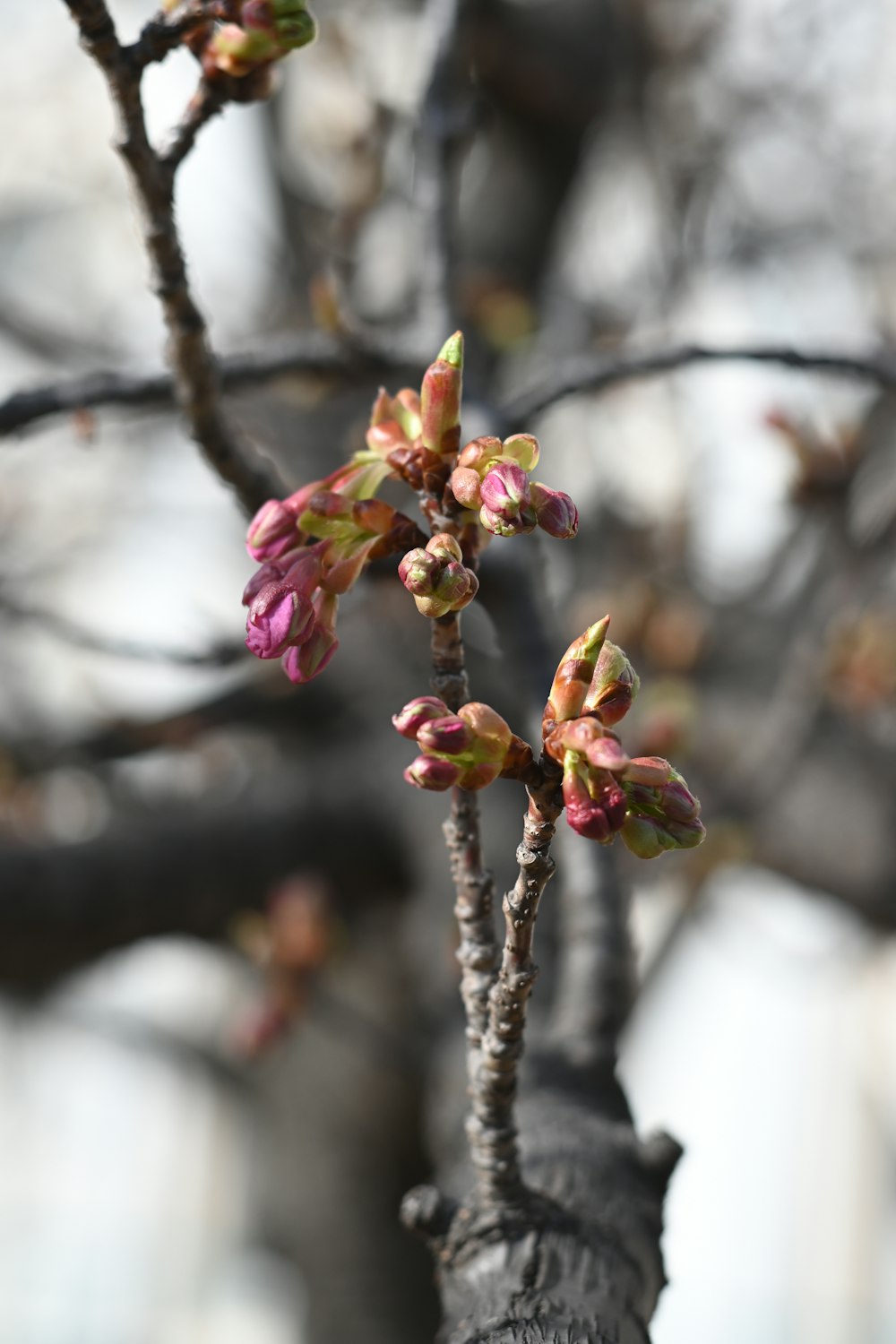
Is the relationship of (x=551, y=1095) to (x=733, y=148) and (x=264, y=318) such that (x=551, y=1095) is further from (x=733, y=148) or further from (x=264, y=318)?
(x=733, y=148)

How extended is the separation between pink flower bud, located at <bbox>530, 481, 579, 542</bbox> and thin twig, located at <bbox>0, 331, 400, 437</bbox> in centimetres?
47

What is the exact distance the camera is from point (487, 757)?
1.37 feet

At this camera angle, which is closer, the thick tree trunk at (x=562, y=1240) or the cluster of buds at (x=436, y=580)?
the cluster of buds at (x=436, y=580)

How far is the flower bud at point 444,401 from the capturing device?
48 centimetres

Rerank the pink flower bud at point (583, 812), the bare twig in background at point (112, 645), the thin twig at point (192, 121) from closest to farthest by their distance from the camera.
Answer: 1. the pink flower bud at point (583, 812)
2. the thin twig at point (192, 121)
3. the bare twig in background at point (112, 645)

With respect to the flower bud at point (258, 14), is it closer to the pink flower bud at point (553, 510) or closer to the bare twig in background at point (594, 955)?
the pink flower bud at point (553, 510)

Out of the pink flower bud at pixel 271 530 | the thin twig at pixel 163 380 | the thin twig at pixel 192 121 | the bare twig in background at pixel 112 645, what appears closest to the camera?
the pink flower bud at pixel 271 530

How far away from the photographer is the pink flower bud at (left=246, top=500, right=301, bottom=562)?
499mm

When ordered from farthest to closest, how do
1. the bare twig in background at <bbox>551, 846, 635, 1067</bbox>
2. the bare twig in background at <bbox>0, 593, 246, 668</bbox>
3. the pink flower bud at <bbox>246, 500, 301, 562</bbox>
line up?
the bare twig in background at <bbox>0, 593, 246, 668</bbox> → the bare twig in background at <bbox>551, 846, 635, 1067</bbox> → the pink flower bud at <bbox>246, 500, 301, 562</bbox>

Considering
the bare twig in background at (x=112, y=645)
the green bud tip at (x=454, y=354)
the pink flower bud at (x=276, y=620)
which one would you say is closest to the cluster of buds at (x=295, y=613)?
the pink flower bud at (x=276, y=620)

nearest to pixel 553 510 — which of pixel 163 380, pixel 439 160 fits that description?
pixel 163 380

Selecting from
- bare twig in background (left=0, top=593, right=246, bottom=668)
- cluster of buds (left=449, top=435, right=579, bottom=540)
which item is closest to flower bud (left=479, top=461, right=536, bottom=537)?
cluster of buds (left=449, top=435, right=579, bottom=540)

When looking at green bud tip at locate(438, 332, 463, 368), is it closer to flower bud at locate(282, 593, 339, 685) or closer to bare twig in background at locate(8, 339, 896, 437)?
flower bud at locate(282, 593, 339, 685)

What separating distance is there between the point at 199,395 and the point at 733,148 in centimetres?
265
